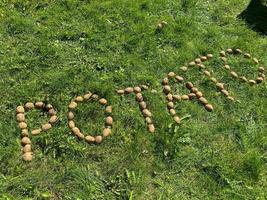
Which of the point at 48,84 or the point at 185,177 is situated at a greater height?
the point at 48,84

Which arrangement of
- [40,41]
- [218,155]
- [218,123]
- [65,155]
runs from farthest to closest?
1. [40,41]
2. [218,123]
3. [218,155]
4. [65,155]

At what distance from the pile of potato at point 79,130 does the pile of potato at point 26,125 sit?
0.21 meters

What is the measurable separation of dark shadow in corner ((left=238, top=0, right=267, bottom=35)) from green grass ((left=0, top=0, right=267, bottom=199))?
0.16 m

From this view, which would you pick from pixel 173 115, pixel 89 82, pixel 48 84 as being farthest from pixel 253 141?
pixel 48 84

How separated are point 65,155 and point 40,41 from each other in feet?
6.74

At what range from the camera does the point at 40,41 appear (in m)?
6.66

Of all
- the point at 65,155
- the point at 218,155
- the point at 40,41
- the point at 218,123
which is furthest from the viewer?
the point at 40,41

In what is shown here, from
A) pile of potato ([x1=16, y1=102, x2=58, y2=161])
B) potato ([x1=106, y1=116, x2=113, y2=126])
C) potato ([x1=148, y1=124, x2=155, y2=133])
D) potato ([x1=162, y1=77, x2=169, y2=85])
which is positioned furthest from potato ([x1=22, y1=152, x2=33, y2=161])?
potato ([x1=162, y1=77, x2=169, y2=85])

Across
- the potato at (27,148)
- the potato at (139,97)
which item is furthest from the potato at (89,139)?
the potato at (139,97)

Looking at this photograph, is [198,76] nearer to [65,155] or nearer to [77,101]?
[77,101]

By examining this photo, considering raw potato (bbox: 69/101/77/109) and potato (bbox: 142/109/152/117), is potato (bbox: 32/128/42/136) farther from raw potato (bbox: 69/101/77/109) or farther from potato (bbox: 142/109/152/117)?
potato (bbox: 142/109/152/117)

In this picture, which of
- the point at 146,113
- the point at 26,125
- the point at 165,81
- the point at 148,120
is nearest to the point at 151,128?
the point at 148,120

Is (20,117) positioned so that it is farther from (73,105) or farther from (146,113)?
(146,113)

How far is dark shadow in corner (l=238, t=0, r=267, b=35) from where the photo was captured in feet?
25.6
